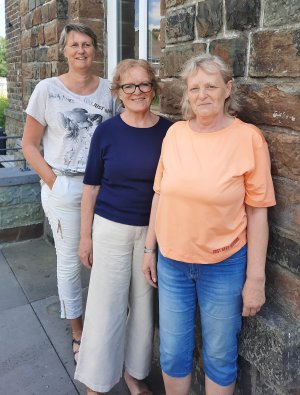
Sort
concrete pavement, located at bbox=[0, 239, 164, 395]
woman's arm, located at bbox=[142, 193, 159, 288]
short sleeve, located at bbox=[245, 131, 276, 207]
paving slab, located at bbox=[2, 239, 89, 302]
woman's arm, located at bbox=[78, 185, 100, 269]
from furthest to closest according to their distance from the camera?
paving slab, located at bbox=[2, 239, 89, 302] → concrete pavement, located at bbox=[0, 239, 164, 395] → woman's arm, located at bbox=[78, 185, 100, 269] → woman's arm, located at bbox=[142, 193, 159, 288] → short sleeve, located at bbox=[245, 131, 276, 207]

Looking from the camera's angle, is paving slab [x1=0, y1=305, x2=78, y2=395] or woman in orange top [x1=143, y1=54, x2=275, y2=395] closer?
woman in orange top [x1=143, y1=54, x2=275, y2=395]

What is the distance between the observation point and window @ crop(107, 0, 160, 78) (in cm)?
323

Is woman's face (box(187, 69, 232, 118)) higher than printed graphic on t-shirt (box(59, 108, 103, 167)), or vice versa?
woman's face (box(187, 69, 232, 118))

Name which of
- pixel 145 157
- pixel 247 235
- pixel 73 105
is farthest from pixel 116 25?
pixel 247 235

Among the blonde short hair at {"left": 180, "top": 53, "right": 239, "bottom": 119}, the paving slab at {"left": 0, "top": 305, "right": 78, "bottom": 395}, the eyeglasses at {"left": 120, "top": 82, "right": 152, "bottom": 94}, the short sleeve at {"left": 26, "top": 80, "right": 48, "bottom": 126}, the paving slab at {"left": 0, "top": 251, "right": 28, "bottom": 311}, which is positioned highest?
the blonde short hair at {"left": 180, "top": 53, "right": 239, "bottom": 119}

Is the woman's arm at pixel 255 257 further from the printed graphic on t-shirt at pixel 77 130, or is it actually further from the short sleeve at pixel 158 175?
the printed graphic on t-shirt at pixel 77 130

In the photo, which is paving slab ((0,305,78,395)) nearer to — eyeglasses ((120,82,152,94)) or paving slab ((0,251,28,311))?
paving slab ((0,251,28,311))

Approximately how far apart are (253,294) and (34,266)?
285cm

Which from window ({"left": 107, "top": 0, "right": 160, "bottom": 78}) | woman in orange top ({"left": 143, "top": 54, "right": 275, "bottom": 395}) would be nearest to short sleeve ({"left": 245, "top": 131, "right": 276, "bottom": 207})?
woman in orange top ({"left": 143, "top": 54, "right": 275, "bottom": 395})

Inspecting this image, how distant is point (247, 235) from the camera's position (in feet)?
5.57

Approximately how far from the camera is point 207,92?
1625 mm

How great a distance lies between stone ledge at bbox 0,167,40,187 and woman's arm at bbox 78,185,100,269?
2.44m

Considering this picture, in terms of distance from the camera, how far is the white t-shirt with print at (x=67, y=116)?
7.84ft

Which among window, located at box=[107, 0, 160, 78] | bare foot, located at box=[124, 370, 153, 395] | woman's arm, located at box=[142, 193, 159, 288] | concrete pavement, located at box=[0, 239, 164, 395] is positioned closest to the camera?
woman's arm, located at box=[142, 193, 159, 288]
